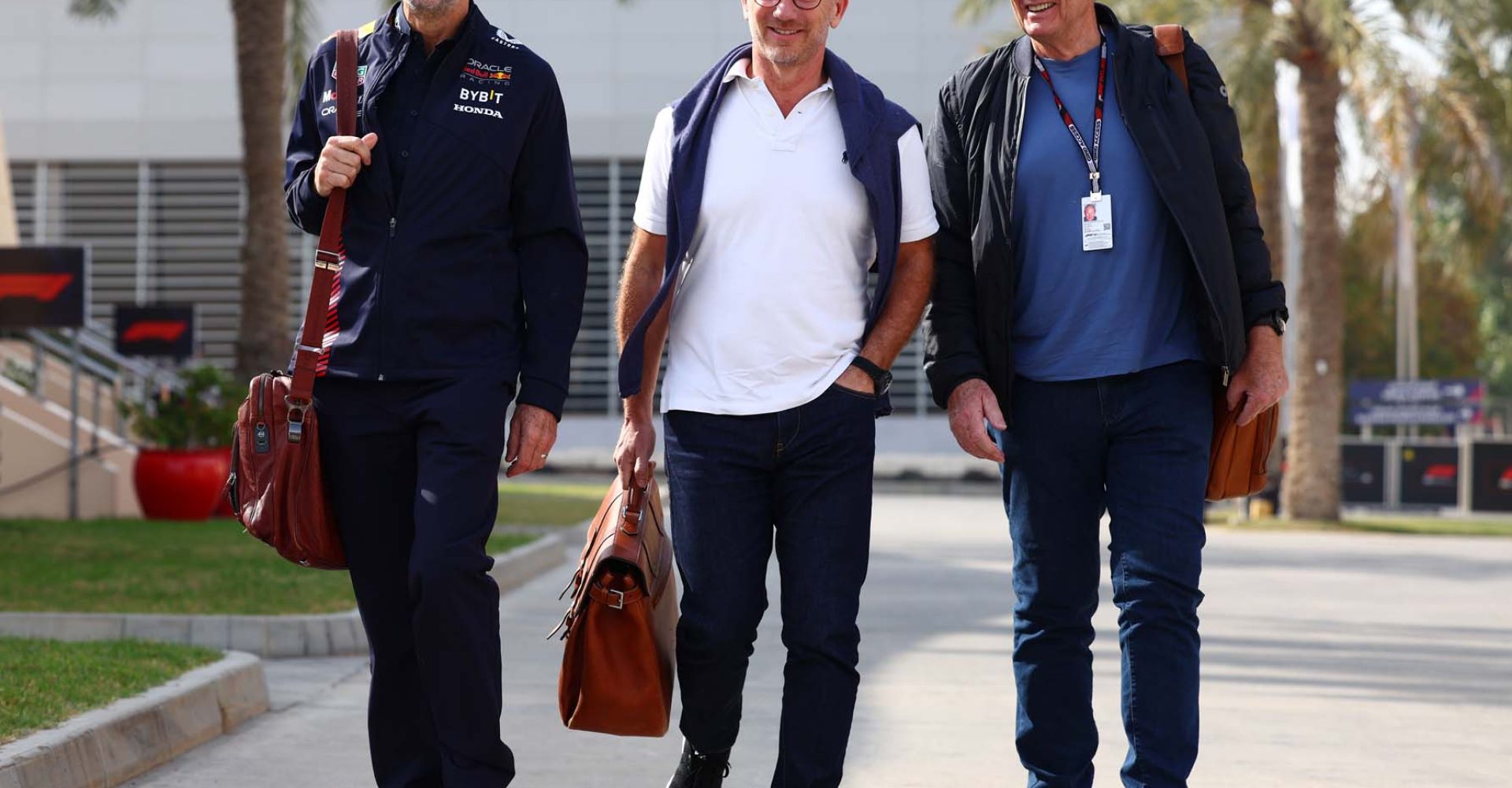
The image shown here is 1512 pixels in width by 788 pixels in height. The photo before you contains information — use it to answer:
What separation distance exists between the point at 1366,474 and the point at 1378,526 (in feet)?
28.1

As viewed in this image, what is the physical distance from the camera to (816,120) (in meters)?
4.57

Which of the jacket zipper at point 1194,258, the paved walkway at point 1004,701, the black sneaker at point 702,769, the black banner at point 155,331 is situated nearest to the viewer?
the jacket zipper at point 1194,258

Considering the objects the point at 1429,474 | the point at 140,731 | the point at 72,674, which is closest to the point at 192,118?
the point at 1429,474

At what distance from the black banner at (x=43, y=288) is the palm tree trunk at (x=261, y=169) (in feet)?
5.33

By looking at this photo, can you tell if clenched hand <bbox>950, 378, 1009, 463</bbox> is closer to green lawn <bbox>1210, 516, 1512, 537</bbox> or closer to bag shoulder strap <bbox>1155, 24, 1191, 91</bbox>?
bag shoulder strap <bbox>1155, 24, 1191, 91</bbox>

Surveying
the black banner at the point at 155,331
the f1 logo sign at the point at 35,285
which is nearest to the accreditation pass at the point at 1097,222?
the f1 logo sign at the point at 35,285

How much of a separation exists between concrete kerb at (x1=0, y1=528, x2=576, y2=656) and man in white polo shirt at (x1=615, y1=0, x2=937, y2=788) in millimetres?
4462

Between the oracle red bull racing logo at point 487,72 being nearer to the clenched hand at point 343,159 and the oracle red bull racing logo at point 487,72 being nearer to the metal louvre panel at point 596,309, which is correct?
the clenched hand at point 343,159

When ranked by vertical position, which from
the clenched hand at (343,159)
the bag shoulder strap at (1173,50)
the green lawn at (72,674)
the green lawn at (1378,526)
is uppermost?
the bag shoulder strap at (1173,50)

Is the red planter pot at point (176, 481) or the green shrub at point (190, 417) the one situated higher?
the green shrub at point (190, 417)

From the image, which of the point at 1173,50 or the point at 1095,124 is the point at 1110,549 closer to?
the point at 1095,124

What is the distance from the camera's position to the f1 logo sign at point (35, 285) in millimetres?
15977

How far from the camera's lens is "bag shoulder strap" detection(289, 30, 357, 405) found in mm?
4379

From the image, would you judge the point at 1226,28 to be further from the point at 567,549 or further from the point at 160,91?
the point at 160,91
